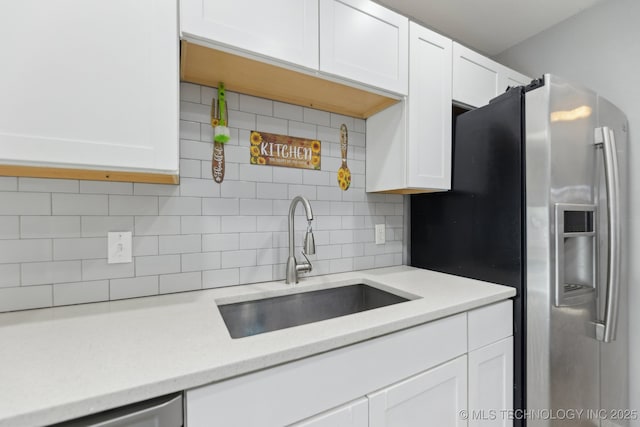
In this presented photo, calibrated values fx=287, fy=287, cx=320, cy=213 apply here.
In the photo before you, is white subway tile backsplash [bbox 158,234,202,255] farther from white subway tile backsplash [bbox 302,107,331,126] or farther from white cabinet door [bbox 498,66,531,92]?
white cabinet door [bbox 498,66,531,92]

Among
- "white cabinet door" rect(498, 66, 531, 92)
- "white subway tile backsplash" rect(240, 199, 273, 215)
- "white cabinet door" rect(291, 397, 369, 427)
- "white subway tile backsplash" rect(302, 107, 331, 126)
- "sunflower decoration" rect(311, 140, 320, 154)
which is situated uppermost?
"white cabinet door" rect(498, 66, 531, 92)

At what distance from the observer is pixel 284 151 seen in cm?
146

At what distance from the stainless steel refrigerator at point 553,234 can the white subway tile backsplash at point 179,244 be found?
4.31 ft

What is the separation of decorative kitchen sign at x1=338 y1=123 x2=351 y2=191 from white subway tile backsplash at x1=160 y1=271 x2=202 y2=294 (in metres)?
0.87

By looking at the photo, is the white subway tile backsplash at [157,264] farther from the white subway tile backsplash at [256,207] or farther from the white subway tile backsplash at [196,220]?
the white subway tile backsplash at [256,207]

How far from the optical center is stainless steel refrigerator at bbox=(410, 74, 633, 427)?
1188 mm

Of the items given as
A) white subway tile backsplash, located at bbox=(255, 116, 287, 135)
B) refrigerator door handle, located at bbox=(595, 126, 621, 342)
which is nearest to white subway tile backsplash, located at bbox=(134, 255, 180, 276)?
white subway tile backsplash, located at bbox=(255, 116, 287, 135)

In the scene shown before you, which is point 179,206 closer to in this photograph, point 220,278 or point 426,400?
point 220,278

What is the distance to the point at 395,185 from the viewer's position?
1.50 m

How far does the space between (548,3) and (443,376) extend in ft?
7.21

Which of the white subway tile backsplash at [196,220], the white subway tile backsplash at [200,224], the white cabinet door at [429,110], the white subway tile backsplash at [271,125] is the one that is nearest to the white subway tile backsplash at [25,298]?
the white subway tile backsplash at [196,220]

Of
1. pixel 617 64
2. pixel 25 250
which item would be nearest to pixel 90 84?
pixel 25 250

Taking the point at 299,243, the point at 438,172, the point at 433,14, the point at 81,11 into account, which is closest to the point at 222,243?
the point at 299,243

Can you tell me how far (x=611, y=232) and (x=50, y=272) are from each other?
2.31m
